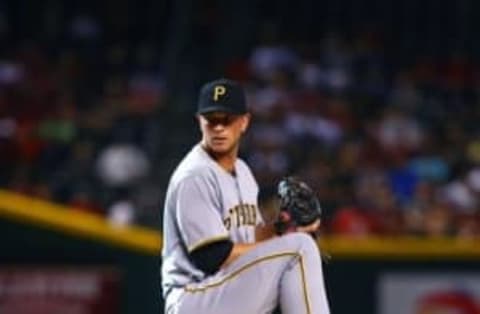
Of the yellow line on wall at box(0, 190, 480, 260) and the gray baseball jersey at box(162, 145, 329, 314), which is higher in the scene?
the yellow line on wall at box(0, 190, 480, 260)

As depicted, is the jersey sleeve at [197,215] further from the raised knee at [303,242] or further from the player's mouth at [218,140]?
the raised knee at [303,242]

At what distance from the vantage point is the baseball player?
5.30m

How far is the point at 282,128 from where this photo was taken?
11703 mm

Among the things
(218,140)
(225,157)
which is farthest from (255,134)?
(218,140)

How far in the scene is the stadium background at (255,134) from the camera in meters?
8.78

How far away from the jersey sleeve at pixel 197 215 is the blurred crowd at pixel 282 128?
4.47 m

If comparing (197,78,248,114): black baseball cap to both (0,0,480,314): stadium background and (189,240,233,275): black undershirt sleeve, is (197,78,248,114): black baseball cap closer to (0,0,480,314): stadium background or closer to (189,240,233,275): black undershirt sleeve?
(189,240,233,275): black undershirt sleeve

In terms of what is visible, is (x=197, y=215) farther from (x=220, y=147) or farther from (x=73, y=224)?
(x=73, y=224)

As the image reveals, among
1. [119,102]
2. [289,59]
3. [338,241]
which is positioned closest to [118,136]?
[119,102]

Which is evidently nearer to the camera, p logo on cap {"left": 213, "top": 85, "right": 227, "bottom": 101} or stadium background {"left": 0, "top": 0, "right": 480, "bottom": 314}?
p logo on cap {"left": 213, "top": 85, "right": 227, "bottom": 101}

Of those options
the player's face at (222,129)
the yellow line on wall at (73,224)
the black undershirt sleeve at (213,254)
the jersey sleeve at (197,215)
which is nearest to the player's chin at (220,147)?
the player's face at (222,129)

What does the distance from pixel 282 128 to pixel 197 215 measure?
20.9ft

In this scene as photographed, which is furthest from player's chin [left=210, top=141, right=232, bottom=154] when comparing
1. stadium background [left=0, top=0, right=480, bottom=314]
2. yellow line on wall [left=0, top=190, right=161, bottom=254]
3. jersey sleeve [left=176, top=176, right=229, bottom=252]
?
yellow line on wall [left=0, top=190, right=161, bottom=254]

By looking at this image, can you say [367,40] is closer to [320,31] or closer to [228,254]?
[320,31]
